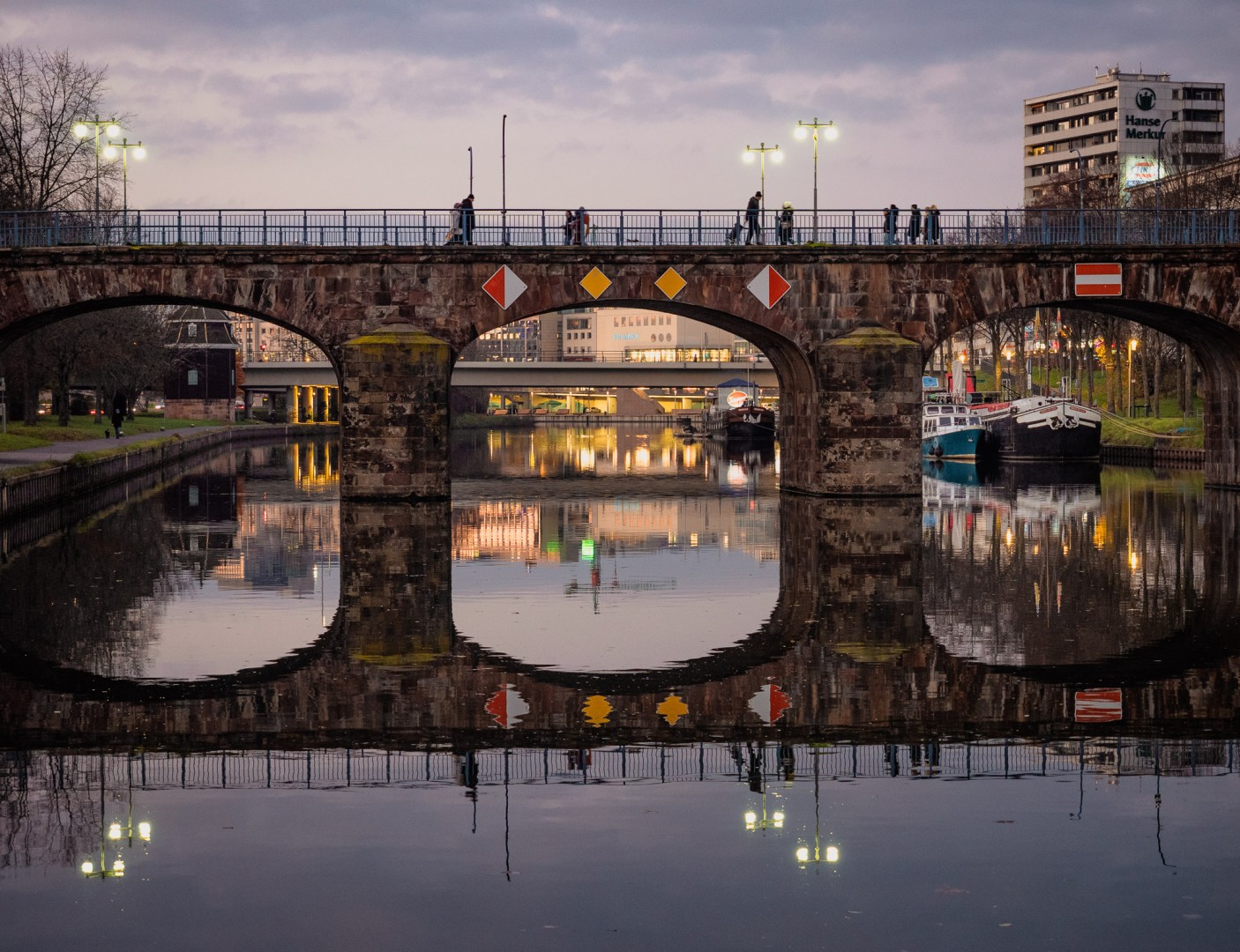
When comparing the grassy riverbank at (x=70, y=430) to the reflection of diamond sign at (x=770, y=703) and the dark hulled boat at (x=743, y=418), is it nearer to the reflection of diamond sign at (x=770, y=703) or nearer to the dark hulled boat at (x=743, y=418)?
the dark hulled boat at (x=743, y=418)

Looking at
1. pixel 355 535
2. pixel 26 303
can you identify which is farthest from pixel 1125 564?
pixel 26 303

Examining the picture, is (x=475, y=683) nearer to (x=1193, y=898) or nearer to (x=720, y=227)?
(x=1193, y=898)

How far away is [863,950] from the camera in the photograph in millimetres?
8859

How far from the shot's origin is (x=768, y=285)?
45.2 meters

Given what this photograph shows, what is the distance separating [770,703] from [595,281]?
30319 mm

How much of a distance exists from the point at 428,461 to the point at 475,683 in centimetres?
2837

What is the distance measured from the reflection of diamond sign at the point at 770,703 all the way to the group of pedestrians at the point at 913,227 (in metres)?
31.1

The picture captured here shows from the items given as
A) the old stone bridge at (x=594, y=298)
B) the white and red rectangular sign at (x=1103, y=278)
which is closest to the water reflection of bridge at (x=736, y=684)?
the old stone bridge at (x=594, y=298)

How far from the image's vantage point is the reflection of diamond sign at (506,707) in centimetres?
1466

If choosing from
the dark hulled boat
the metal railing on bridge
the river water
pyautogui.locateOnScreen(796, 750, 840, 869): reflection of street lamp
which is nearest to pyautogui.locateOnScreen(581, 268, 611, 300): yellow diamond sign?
the river water

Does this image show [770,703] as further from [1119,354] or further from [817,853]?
[1119,354]

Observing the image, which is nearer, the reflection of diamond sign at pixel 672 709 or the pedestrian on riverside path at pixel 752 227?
the reflection of diamond sign at pixel 672 709

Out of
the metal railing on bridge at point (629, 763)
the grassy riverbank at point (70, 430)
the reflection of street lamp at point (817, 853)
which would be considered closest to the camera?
the reflection of street lamp at point (817, 853)

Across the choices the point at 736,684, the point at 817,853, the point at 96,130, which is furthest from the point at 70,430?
the point at 817,853
